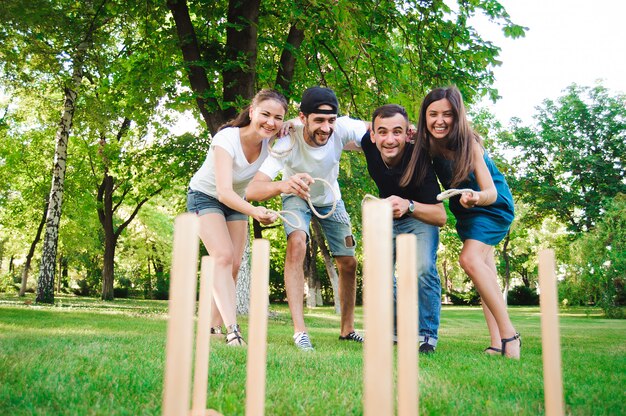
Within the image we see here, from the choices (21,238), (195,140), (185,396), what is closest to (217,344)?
(185,396)

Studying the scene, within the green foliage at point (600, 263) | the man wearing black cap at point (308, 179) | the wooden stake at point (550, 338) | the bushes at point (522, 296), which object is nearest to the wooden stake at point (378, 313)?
the wooden stake at point (550, 338)

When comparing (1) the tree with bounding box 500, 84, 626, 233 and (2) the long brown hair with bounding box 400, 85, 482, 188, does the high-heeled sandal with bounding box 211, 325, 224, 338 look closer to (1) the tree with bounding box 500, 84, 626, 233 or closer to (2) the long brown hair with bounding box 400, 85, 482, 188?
(2) the long brown hair with bounding box 400, 85, 482, 188

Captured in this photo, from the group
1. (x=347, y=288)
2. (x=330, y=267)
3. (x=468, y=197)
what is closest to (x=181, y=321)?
(x=468, y=197)

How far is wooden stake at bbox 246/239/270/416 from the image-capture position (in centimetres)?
161

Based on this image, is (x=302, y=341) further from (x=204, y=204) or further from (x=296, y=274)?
(x=204, y=204)

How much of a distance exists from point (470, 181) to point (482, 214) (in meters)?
0.34

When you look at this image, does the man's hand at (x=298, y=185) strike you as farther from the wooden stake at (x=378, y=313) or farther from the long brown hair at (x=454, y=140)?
the wooden stake at (x=378, y=313)

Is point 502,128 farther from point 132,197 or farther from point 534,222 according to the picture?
point 132,197

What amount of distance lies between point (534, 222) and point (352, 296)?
1196 inches

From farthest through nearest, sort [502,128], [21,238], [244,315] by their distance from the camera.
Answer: [502,128] < [21,238] < [244,315]

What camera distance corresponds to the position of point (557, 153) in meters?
32.1

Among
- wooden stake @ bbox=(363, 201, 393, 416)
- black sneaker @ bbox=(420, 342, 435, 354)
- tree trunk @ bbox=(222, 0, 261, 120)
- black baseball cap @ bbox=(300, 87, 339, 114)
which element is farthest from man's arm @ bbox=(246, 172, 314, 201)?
tree trunk @ bbox=(222, 0, 261, 120)

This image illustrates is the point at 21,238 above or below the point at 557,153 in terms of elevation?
below

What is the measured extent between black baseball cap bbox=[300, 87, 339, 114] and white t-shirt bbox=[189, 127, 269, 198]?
0.65 meters
